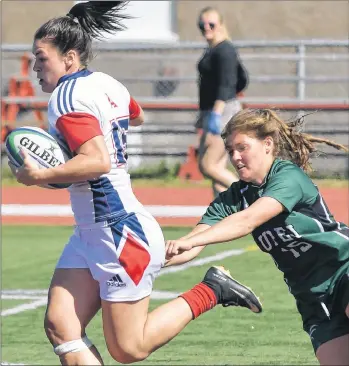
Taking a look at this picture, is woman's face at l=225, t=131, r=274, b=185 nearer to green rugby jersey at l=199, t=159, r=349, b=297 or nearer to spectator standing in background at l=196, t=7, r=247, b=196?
green rugby jersey at l=199, t=159, r=349, b=297

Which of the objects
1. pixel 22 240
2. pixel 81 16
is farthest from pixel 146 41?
pixel 81 16

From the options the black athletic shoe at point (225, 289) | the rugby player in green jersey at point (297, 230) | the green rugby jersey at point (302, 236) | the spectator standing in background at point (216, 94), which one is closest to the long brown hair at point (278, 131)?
the rugby player in green jersey at point (297, 230)

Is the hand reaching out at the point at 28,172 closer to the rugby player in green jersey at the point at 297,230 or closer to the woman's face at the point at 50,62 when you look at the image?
the woman's face at the point at 50,62

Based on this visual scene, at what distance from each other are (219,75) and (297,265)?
21.4 ft

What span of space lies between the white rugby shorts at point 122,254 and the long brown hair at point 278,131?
1.94 feet

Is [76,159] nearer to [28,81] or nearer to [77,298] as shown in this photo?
[77,298]

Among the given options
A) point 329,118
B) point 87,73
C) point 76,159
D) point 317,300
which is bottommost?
point 329,118

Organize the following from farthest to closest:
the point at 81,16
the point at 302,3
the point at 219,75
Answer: the point at 302,3 → the point at 219,75 → the point at 81,16

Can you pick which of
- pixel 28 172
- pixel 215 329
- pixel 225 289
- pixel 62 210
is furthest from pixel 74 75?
pixel 62 210

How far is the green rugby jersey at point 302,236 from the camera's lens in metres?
5.11

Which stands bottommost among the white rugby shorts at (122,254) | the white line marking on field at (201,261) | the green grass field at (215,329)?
the white line marking on field at (201,261)

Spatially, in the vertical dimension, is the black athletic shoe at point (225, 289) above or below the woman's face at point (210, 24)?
below

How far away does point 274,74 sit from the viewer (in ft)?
66.2

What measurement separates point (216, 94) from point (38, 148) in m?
6.66
